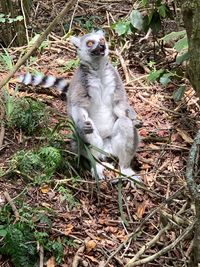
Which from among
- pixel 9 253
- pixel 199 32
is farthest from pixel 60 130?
pixel 199 32

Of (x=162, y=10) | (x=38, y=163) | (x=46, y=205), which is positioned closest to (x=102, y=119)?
(x=38, y=163)

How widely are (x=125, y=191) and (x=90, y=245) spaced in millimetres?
813

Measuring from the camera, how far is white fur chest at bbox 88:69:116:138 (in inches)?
199

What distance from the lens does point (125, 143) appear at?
4887mm

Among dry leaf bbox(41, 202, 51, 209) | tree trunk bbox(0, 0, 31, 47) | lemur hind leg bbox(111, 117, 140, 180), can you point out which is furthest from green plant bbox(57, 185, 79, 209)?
tree trunk bbox(0, 0, 31, 47)

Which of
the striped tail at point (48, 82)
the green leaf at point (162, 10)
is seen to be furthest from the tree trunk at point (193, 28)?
the green leaf at point (162, 10)

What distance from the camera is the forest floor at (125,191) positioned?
3920 mm

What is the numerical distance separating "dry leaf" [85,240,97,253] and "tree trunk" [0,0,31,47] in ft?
11.5

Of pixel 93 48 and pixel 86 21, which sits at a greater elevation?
pixel 93 48

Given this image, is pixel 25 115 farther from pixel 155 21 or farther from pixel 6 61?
pixel 155 21

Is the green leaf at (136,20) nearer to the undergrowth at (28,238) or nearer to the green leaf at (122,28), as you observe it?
the green leaf at (122,28)

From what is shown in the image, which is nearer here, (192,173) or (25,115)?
(192,173)

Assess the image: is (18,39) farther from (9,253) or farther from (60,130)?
(9,253)

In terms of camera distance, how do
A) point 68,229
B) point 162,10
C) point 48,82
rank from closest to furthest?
point 68,229 → point 48,82 → point 162,10
